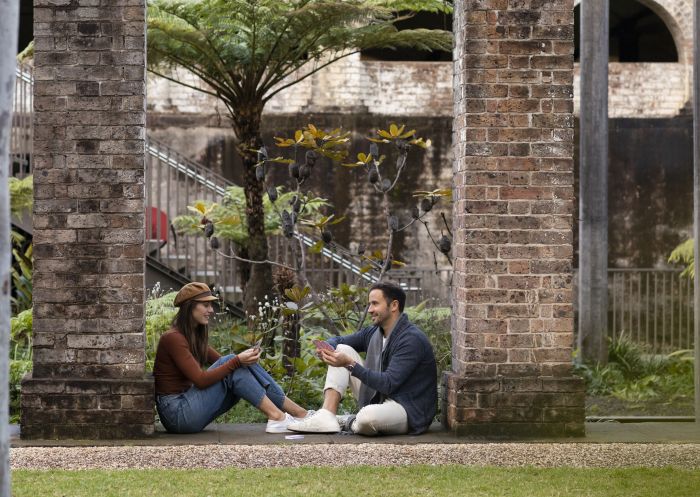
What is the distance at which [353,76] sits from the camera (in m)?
18.2

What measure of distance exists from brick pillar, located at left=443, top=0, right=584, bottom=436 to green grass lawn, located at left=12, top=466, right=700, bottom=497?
0.93 meters

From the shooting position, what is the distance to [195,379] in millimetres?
7066

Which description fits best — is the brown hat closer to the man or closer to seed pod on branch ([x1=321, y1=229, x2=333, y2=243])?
the man

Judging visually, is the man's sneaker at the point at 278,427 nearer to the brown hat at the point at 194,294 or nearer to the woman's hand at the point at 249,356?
the woman's hand at the point at 249,356

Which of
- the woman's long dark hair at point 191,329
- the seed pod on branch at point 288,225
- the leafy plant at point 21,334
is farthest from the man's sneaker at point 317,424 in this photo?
the leafy plant at point 21,334

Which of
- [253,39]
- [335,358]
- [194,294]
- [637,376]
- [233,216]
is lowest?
[637,376]

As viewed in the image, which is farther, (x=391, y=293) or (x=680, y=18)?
(x=680, y=18)

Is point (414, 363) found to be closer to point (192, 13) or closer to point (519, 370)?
point (519, 370)

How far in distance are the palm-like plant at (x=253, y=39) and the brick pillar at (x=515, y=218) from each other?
3926 mm

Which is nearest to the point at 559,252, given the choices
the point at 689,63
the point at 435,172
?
the point at 435,172

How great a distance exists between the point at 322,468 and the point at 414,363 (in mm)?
1160

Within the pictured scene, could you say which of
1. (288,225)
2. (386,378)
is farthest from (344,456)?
(288,225)

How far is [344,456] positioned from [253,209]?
16.5ft

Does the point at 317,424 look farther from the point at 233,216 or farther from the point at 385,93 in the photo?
the point at 385,93
